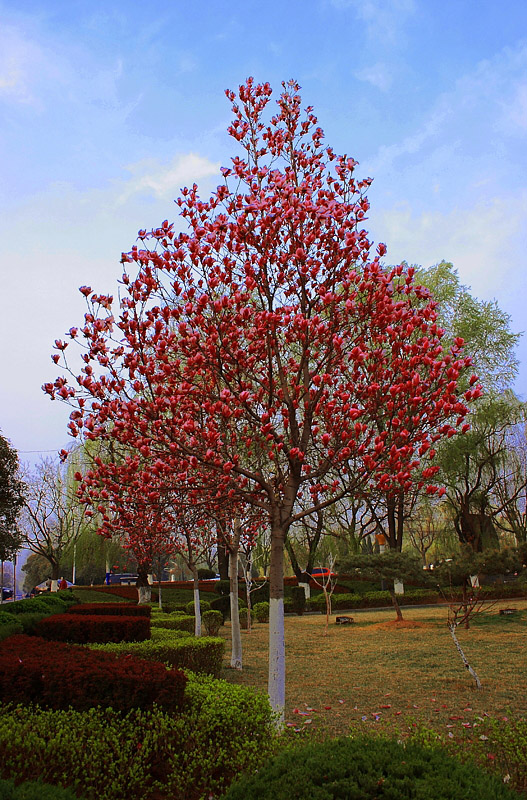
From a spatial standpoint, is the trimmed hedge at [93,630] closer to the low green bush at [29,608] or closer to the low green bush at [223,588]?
the low green bush at [29,608]

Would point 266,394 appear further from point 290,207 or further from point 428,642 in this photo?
point 428,642

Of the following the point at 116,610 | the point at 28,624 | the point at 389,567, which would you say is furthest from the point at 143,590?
the point at 28,624

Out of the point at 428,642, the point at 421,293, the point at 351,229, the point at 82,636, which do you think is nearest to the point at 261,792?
the point at 421,293

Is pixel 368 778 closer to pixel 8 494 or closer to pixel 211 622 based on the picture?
pixel 211 622

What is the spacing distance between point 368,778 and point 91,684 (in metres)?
3.40

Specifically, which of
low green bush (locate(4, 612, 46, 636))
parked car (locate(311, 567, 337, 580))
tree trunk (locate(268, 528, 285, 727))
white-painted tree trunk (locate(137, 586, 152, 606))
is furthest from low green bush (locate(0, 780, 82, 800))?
white-painted tree trunk (locate(137, 586, 152, 606))

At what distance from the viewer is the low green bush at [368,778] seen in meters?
2.99

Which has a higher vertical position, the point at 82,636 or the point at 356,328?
the point at 356,328

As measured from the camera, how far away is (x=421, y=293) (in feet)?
20.6

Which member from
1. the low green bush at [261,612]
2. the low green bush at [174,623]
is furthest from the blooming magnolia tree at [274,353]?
the low green bush at [261,612]

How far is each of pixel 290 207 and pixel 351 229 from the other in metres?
0.93

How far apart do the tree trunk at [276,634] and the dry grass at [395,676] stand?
59 cm

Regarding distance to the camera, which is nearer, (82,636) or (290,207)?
(290,207)

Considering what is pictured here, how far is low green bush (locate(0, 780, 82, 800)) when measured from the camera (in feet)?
10.7
